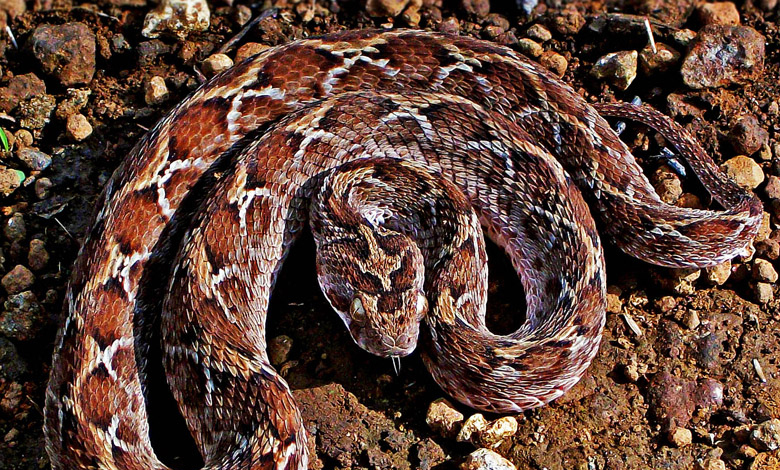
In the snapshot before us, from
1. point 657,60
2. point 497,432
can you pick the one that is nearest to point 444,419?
point 497,432

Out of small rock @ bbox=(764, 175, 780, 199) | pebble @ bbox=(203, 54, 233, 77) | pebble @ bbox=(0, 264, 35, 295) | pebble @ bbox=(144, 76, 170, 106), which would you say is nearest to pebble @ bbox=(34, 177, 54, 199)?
pebble @ bbox=(0, 264, 35, 295)

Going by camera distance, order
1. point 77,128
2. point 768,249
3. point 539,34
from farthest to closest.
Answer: point 539,34
point 77,128
point 768,249

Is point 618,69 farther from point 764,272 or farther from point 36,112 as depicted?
point 36,112

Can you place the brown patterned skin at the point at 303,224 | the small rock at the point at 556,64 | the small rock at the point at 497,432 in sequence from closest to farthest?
the brown patterned skin at the point at 303,224
the small rock at the point at 497,432
the small rock at the point at 556,64

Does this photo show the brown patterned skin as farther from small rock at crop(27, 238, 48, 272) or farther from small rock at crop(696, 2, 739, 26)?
small rock at crop(696, 2, 739, 26)

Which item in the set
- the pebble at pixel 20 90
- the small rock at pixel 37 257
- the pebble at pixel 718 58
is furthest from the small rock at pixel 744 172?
the pebble at pixel 20 90

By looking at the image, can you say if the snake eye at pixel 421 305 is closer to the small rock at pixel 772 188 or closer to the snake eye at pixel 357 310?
the snake eye at pixel 357 310

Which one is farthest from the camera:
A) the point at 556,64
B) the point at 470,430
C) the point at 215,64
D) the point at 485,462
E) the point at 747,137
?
the point at 215,64
